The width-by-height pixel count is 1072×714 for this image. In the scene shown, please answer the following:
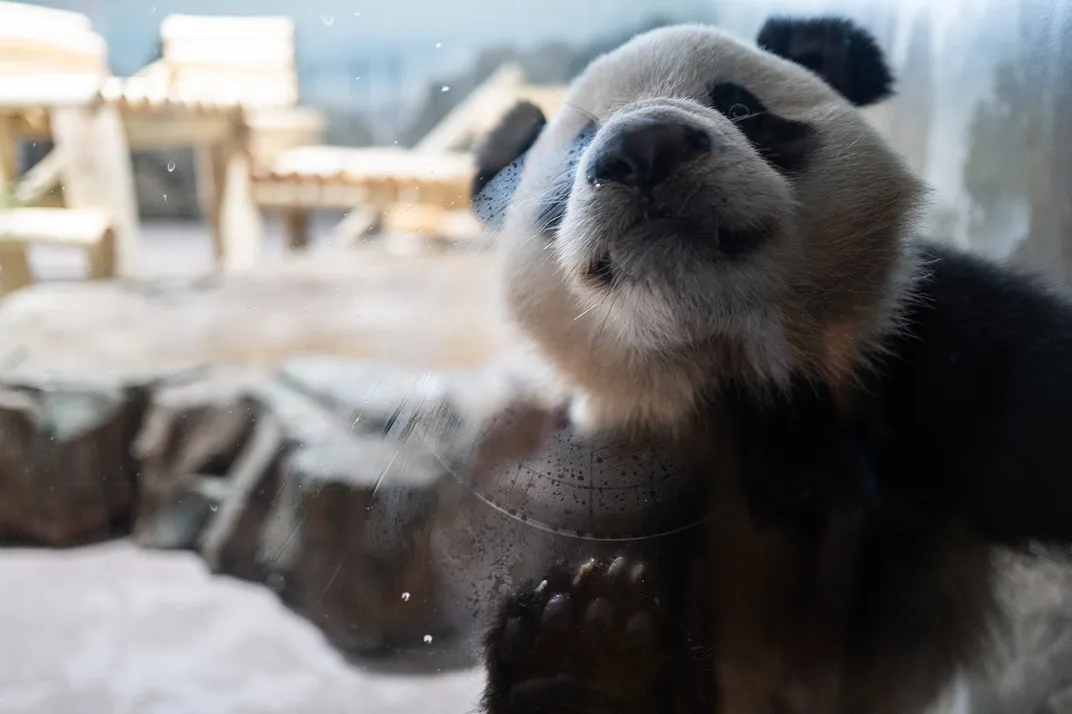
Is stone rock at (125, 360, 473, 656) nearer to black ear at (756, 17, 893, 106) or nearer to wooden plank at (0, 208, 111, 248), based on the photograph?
wooden plank at (0, 208, 111, 248)

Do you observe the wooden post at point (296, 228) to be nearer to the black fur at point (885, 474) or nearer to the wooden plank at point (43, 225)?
the wooden plank at point (43, 225)

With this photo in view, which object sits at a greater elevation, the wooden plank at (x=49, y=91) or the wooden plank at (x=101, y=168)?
the wooden plank at (x=49, y=91)

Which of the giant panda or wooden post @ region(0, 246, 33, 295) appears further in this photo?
wooden post @ region(0, 246, 33, 295)

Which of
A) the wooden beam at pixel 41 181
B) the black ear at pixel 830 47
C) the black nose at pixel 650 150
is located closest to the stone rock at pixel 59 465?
the wooden beam at pixel 41 181

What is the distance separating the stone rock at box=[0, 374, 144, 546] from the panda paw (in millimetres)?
639

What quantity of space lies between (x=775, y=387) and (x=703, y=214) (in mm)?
253

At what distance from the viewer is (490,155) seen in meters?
1.10

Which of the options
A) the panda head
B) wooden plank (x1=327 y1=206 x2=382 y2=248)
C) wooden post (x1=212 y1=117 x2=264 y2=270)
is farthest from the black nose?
wooden post (x1=212 y1=117 x2=264 y2=270)

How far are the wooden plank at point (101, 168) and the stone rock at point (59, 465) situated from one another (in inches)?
9.8

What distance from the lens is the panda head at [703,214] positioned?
0.86 m

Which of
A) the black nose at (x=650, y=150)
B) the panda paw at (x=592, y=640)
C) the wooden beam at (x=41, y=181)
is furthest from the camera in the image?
the wooden beam at (x=41, y=181)

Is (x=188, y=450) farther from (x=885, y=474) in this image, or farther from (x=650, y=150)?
(x=885, y=474)

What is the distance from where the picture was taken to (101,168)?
3.56 feet

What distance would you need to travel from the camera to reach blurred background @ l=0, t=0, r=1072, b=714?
1.05 metres
